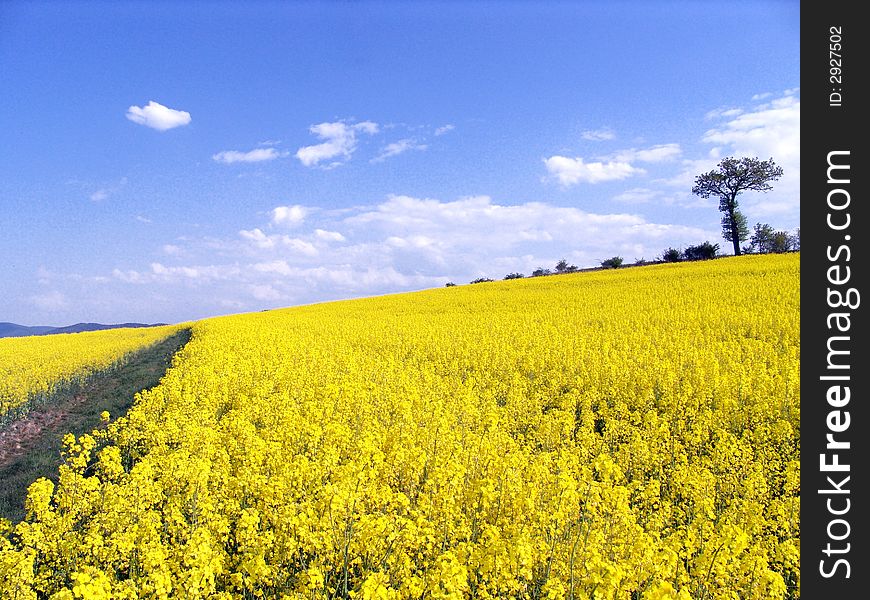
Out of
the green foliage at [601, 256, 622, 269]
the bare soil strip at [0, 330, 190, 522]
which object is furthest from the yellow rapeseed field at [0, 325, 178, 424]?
the green foliage at [601, 256, 622, 269]

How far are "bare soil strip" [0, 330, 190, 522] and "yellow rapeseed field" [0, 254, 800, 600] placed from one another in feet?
4.27

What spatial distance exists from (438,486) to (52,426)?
43.1ft

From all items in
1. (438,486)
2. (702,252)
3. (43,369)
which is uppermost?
(702,252)

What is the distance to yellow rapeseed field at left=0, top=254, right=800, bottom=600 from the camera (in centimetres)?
391

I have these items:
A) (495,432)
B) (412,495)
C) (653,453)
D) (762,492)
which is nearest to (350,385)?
(495,432)

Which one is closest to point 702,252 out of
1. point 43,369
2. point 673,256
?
point 673,256

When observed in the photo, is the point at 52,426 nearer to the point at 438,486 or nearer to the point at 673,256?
the point at 438,486

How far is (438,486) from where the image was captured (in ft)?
17.3

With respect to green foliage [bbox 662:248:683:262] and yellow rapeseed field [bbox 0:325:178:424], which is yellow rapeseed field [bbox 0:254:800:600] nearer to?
yellow rapeseed field [bbox 0:325:178:424]

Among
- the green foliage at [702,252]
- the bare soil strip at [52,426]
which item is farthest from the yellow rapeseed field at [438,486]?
the green foliage at [702,252]

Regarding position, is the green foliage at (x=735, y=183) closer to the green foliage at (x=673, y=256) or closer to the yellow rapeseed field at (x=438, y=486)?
the green foliage at (x=673, y=256)

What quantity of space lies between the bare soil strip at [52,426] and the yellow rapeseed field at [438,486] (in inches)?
51.3
